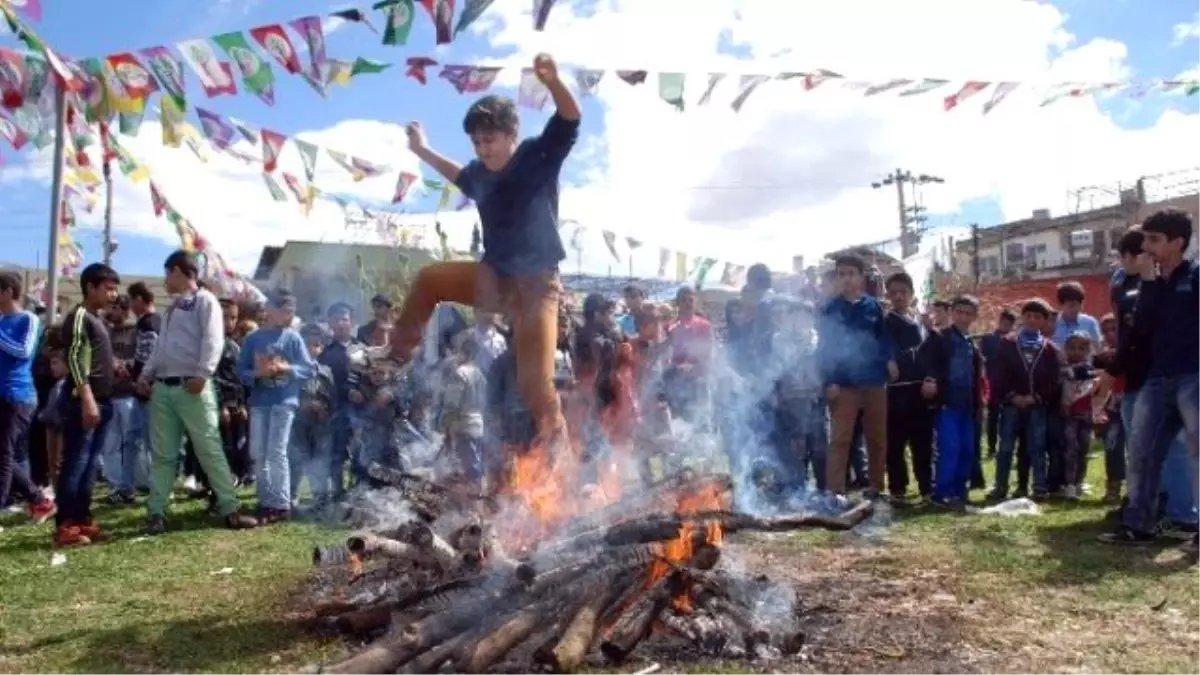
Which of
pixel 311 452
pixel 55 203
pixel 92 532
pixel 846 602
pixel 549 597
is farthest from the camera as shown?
pixel 55 203

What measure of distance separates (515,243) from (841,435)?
4212 millimetres

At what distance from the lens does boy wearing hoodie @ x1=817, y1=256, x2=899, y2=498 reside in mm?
8281

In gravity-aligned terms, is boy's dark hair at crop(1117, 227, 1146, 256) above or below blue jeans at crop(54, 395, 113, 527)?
above

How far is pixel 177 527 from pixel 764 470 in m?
4.90

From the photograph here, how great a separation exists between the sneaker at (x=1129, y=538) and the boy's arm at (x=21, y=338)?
8339mm

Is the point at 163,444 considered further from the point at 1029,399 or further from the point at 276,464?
the point at 1029,399

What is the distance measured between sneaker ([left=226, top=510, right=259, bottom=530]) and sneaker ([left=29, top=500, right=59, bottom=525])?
182 cm

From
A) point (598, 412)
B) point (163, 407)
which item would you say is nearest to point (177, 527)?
point (163, 407)

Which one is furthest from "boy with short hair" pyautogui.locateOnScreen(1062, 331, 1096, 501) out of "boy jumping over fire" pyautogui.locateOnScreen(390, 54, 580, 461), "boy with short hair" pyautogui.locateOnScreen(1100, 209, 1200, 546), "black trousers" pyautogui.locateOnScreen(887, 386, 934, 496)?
"boy jumping over fire" pyautogui.locateOnScreen(390, 54, 580, 461)

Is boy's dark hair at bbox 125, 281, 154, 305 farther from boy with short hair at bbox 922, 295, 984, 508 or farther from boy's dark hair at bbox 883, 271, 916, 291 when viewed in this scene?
boy with short hair at bbox 922, 295, 984, 508

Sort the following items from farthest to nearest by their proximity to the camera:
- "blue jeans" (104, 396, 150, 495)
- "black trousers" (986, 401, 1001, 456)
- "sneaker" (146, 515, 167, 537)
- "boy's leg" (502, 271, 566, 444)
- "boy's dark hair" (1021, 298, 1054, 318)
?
"black trousers" (986, 401, 1001, 456) → "blue jeans" (104, 396, 150, 495) → "boy's dark hair" (1021, 298, 1054, 318) → "sneaker" (146, 515, 167, 537) → "boy's leg" (502, 271, 566, 444)

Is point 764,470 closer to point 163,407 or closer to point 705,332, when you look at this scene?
point 705,332

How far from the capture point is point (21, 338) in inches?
326

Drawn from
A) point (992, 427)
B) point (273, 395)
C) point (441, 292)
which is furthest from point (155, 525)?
point (992, 427)
